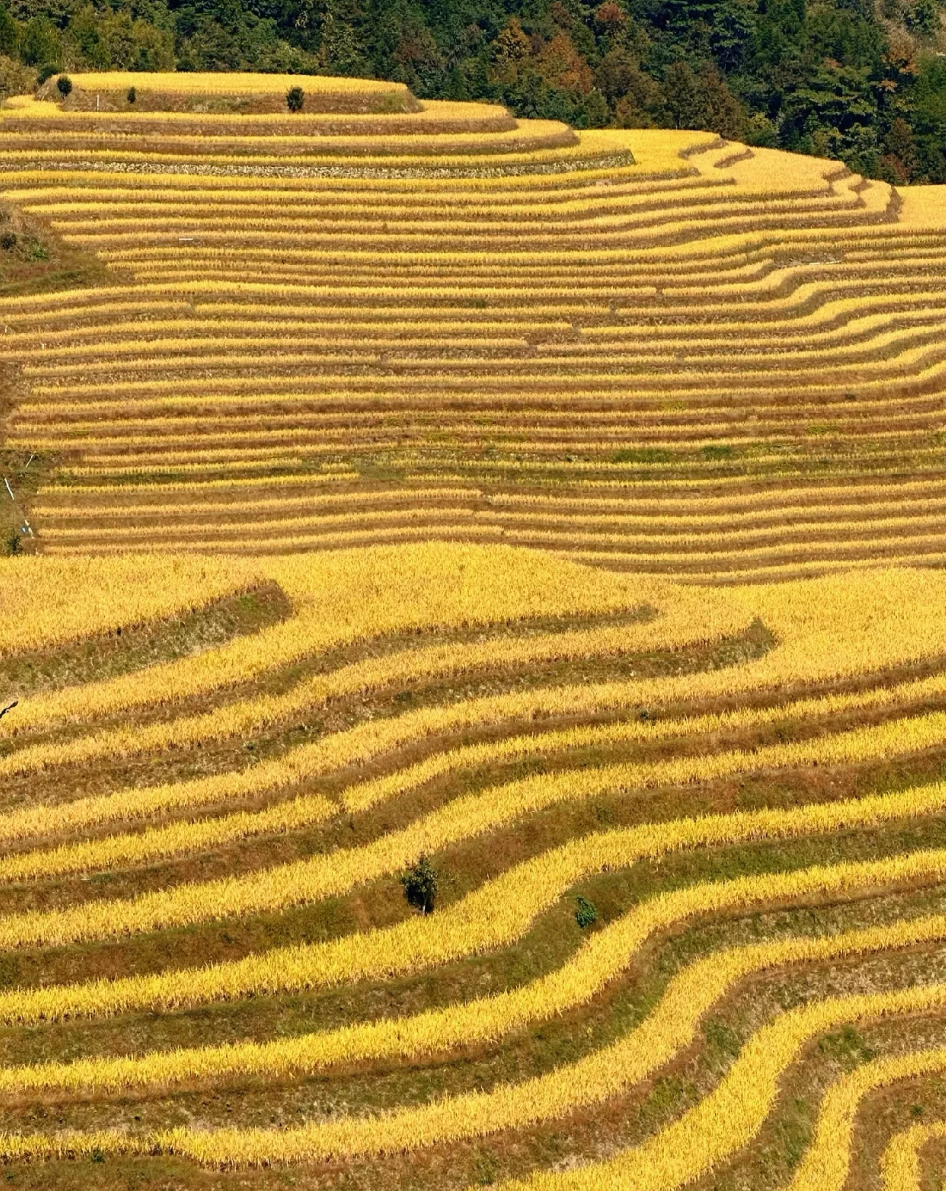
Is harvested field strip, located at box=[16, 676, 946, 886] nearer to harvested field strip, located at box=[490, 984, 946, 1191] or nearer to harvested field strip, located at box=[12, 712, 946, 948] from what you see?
harvested field strip, located at box=[12, 712, 946, 948]

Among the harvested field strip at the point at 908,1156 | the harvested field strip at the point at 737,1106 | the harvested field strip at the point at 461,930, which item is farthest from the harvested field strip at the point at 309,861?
the harvested field strip at the point at 908,1156

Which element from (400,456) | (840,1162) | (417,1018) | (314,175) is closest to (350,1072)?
(417,1018)

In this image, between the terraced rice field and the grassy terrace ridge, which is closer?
the terraced rice field

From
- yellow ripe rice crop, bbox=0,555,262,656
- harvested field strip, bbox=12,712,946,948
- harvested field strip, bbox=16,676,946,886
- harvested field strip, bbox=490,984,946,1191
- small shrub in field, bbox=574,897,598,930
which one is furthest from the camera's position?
yellow ripe rice crop, bbox=0,555,262,656

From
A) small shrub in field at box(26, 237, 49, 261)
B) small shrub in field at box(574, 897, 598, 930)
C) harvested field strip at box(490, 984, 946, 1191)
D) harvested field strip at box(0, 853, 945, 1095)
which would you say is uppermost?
small shrub in field at box(26, 237, 49, 261)

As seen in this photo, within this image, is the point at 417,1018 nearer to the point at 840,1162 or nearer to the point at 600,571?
the point at 840,1162

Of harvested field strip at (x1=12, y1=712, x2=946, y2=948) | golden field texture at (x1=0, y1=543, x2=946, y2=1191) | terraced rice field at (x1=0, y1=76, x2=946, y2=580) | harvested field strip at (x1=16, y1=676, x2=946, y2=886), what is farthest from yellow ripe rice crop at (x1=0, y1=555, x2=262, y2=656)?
harvested field strip at (x1=12, y1=712, x2=946, y2=948)
